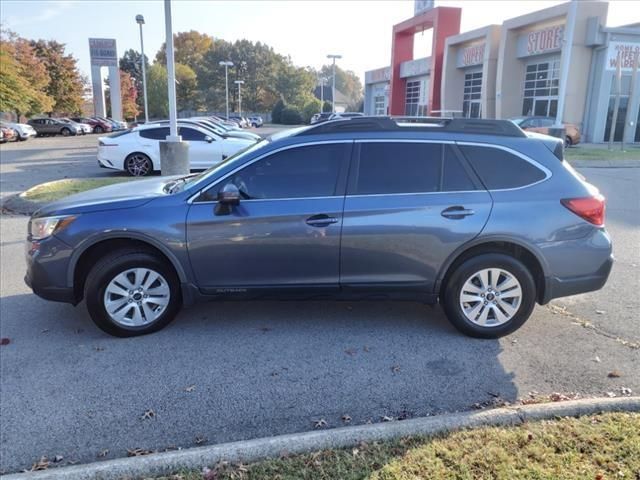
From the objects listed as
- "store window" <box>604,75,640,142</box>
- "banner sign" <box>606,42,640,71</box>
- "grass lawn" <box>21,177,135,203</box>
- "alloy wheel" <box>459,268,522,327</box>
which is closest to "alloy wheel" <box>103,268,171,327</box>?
"alloy wheel" <box>459,268,522,327</box>

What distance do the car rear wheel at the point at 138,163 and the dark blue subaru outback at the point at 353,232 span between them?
10.6m

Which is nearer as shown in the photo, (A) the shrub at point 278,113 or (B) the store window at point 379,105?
(B) the store window at point 379,105

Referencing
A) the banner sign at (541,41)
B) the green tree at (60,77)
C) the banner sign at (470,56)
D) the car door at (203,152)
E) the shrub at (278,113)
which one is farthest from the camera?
the shrub at (278,113)

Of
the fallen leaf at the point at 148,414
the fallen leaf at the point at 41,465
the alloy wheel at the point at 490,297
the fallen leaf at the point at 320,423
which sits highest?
the alloy wheel at the point at 490,297

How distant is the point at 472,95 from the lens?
39656mm

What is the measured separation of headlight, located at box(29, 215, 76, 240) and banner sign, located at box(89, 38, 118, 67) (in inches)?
2640

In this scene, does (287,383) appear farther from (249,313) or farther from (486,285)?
(486,285)

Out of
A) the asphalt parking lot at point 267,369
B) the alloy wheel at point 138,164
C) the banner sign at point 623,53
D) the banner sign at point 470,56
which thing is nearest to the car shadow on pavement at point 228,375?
the asphalt parking lot at point 267,369

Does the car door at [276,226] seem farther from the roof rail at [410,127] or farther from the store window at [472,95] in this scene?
the store window at [472,95]

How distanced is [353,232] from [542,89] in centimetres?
3276

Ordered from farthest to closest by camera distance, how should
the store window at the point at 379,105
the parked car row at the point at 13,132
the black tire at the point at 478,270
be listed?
the store window at the point at 379,105 → the parked car row at the point at 13,132 → the black tire at the point at 478,270

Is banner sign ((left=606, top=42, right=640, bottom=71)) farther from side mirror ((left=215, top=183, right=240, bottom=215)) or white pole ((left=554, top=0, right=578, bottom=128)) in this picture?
side mirror ((left=215, top=183, right=240, bottom=215))

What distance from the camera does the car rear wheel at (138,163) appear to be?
1457 centimetres

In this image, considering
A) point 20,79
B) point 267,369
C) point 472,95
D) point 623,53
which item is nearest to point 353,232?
point 267,369
